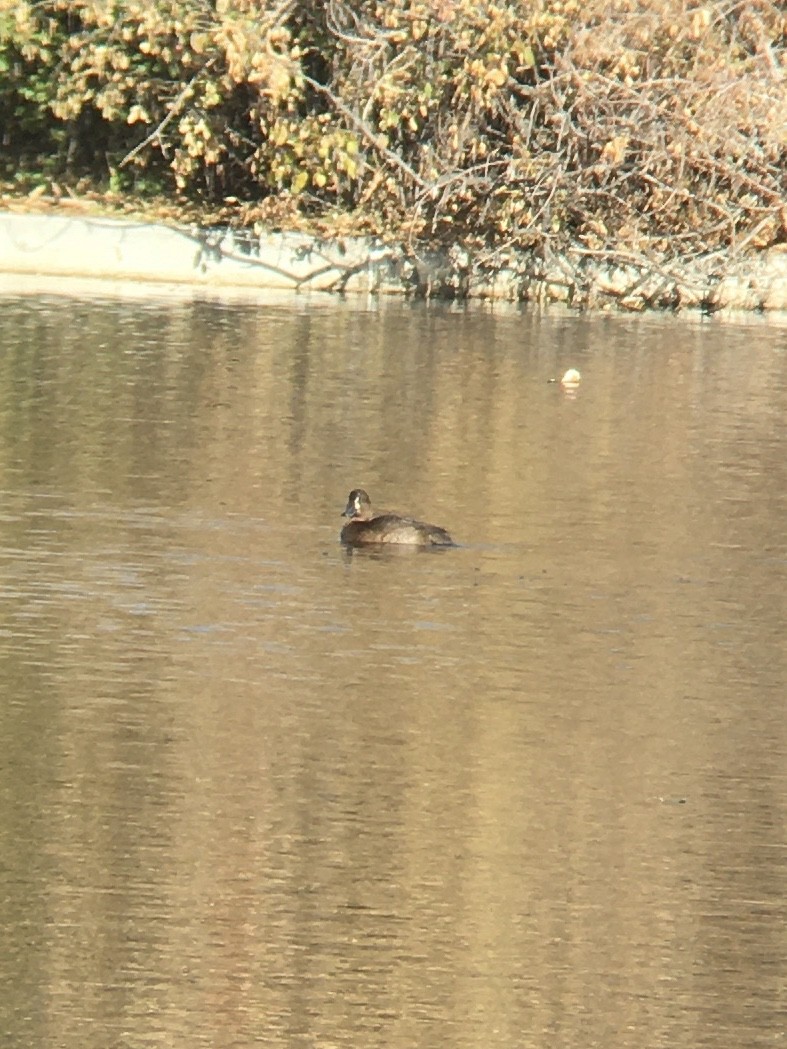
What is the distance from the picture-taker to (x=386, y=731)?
366 inches

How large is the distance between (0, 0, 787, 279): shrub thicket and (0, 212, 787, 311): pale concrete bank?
0.92ft

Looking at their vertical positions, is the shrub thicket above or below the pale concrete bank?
above

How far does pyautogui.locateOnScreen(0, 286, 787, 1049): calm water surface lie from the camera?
675cm

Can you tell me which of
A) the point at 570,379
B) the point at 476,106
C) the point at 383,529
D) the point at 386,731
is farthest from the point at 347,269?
the point at 386,731

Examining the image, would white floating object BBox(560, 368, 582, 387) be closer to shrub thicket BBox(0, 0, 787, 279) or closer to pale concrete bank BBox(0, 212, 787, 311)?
shrub thicket BBox(0, 0, 787, 279)

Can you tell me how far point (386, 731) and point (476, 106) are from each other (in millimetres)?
20028

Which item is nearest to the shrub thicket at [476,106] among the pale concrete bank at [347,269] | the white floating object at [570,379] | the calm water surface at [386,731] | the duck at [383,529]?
the pale concrete bank at [347,269]

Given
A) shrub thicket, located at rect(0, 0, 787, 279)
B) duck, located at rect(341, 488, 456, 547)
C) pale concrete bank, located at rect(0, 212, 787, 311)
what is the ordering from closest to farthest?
duck, located at rect(341, 488, 456, 547), shrub thicket, located at rect(0, 0, 787, 279), pale concrete bank, located at rect(0, 212, 787, 311)

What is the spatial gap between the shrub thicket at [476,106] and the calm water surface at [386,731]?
33.5 feet

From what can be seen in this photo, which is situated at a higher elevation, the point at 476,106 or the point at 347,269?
the point at 476,106

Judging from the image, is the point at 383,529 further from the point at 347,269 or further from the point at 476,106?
the point at 476,106

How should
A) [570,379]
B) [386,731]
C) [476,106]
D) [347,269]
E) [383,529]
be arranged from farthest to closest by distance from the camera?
[347,269], [476,106], [570,379], [383,529], [386,731]

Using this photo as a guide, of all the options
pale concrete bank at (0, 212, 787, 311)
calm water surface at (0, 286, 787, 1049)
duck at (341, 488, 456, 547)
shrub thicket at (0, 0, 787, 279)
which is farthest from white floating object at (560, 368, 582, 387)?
pale concrete bank at (0, 212, 787, 311)

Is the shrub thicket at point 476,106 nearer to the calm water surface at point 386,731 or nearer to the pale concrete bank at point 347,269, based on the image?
the pale concrete bank at point 347,269
